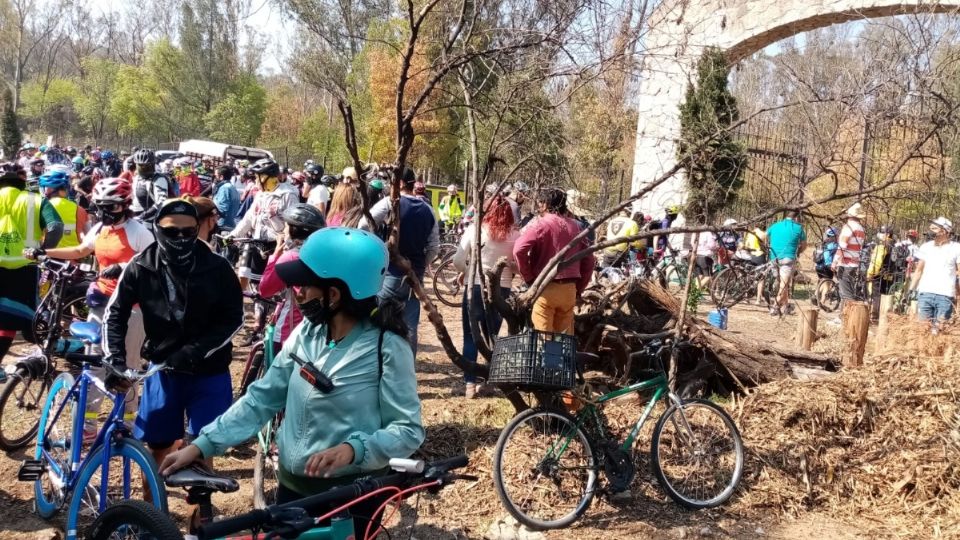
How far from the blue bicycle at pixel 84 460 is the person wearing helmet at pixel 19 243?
4.76 feet

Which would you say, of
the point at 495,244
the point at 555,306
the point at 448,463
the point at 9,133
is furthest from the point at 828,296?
the point at 9,133

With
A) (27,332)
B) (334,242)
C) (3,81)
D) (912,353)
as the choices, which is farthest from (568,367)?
(3,81)

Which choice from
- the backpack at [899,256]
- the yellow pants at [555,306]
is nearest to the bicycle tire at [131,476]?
the yellow pants at [555,306]

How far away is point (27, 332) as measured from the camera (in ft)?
19.4

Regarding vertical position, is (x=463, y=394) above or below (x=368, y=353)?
below

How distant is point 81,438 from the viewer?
404cm

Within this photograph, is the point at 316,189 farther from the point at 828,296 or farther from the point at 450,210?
the point at 828,296

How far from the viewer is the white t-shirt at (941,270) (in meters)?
9.77

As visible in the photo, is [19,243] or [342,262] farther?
[19,243]

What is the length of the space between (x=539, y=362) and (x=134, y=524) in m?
2.72

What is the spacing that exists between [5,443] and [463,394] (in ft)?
11.6

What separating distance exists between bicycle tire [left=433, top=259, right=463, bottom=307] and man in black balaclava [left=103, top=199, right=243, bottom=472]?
8.41m

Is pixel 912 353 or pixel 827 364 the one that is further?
pixel 827 364

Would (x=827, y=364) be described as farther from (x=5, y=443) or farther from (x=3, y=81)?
(x=3, y=81)
